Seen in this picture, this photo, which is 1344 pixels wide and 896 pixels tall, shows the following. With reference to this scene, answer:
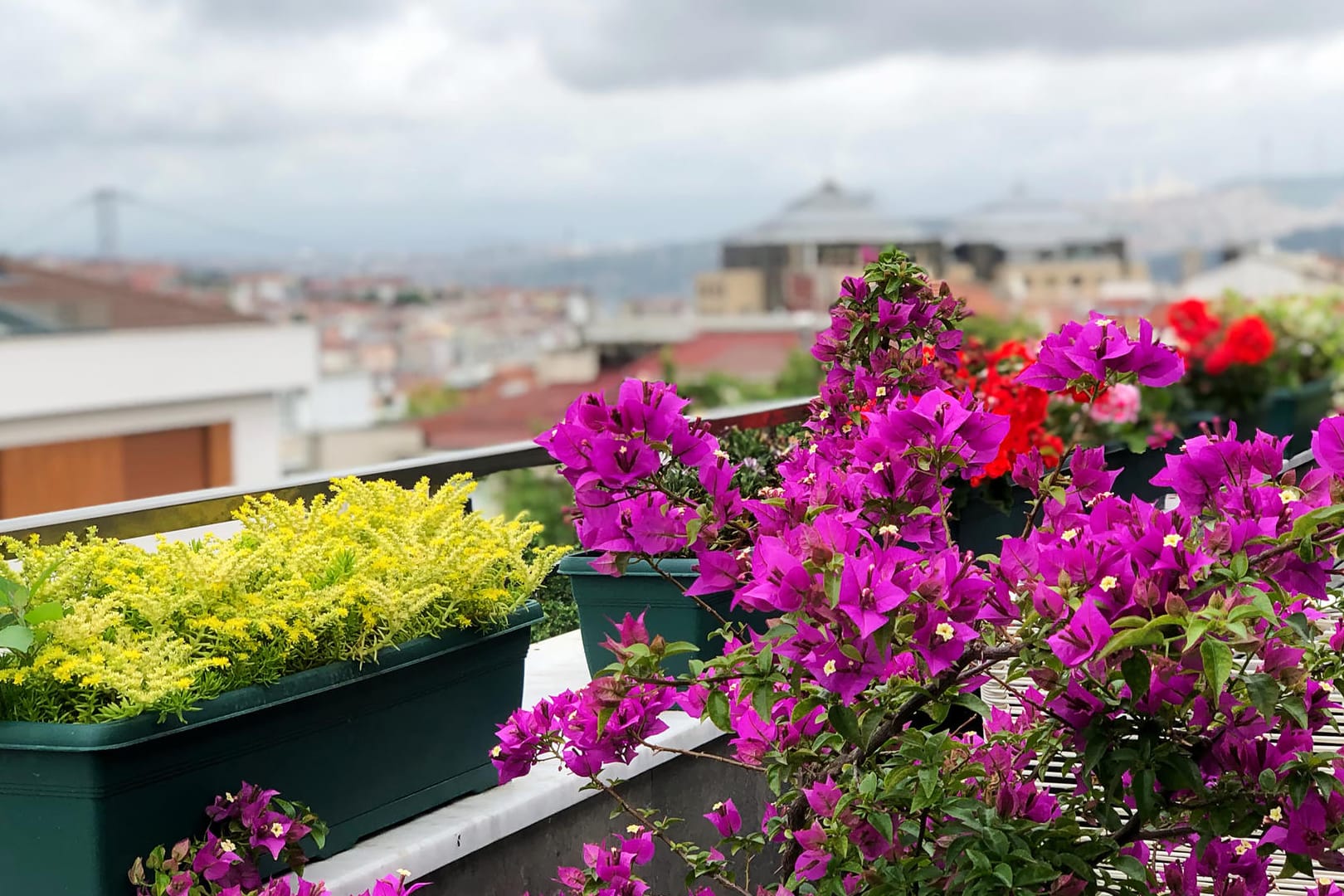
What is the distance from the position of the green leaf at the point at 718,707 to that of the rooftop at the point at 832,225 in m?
67.2

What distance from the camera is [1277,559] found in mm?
1148

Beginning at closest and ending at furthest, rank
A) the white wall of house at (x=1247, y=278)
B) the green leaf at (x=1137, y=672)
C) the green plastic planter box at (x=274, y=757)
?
the green leaf at (x=1137, y=672)
the green plastic planter box at (x=274, y=757)
the white wall of house at (x=1247, y=278)

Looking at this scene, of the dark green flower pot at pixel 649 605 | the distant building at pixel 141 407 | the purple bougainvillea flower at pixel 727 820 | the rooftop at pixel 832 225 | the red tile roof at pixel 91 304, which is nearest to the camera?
the purple bougainvillea flower at pixel 727 820

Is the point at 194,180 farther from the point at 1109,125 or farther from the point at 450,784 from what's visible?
the point at 450,784

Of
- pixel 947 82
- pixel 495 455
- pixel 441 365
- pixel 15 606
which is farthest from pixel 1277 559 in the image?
pixel 947 82

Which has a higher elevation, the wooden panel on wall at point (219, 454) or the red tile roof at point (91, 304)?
the red tile roof at point (91, 304)

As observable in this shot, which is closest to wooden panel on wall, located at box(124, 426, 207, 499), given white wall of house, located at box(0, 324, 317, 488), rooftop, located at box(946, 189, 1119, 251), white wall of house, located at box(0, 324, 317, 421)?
white wall of house, located at box(0, 324, 317, 488)

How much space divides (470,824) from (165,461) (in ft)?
91.5

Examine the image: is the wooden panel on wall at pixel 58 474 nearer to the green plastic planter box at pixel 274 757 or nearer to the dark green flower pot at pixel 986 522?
the dark green flower pot at pixel 986 522

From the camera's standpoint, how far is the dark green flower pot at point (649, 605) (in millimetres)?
2496

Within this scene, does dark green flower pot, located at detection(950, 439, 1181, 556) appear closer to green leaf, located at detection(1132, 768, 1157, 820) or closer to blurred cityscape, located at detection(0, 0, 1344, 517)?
green leaf, located at detection(1132, 768, 1157, 820)

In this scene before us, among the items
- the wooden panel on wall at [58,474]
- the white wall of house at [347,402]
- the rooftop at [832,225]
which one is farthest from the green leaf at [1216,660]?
→ the rooftop at [832,225]

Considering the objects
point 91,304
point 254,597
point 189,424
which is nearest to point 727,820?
point 254,597

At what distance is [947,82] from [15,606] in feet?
330
